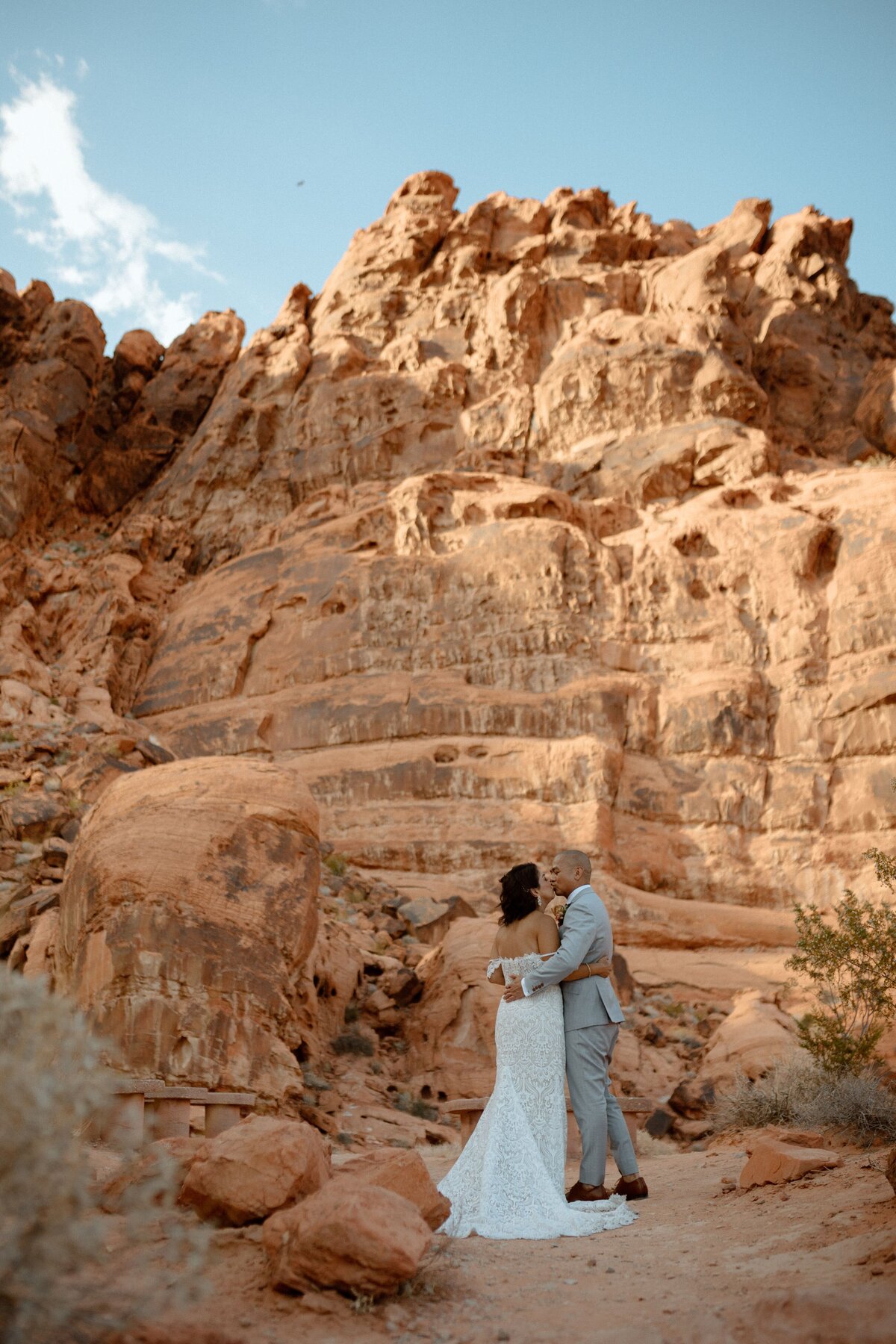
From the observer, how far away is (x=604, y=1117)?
658 cm

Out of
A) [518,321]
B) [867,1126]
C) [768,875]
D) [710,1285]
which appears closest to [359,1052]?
[867,1126]

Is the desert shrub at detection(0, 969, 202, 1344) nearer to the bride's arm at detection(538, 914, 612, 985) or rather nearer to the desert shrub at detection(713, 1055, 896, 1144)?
the bride's arm at detection(538, 914, 612, 985)

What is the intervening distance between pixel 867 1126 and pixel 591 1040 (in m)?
2.51

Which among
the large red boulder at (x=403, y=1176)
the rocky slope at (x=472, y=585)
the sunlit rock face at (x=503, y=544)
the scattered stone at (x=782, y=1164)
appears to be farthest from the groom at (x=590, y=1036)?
the sunlit rock face at (x=503, y=544)

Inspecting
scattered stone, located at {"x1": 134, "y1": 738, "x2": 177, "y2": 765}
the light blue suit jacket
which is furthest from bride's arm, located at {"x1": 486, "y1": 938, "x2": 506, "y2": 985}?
scattered stone, located at {"x1": 134, "y1": 738, "x2": 177, "y2": 765}

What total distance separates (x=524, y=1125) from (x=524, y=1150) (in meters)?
0.15

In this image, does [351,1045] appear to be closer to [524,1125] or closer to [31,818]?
[524,1125]

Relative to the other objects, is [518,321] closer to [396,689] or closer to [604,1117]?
[396,689]

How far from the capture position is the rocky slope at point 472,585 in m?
23.7

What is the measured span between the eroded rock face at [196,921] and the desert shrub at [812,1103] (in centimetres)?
423

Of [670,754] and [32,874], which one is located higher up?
[670,754]

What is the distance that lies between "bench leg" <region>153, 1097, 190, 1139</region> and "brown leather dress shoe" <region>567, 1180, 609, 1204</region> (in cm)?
293

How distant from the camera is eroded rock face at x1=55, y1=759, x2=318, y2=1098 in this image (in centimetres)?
960

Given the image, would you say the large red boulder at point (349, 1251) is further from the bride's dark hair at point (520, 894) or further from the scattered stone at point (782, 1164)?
the scattered stone at point (782, 1164)
